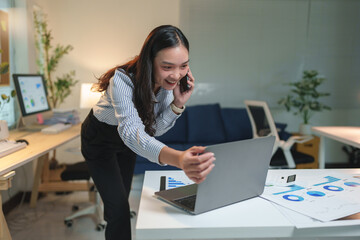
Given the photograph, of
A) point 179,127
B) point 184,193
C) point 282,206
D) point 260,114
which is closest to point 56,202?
point 179,127

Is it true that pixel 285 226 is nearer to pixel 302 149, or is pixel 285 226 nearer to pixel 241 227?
pixel 241 227

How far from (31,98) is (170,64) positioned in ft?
6.74

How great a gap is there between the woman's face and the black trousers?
16.2 inches

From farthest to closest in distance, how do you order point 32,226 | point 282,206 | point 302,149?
1. point 302,149
2. point 32,226
3. point 282,206

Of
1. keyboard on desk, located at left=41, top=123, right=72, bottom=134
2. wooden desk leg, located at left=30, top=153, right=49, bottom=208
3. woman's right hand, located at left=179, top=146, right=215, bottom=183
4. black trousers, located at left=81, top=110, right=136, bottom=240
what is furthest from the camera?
wooden desk leg, located at left=30, top=153, right=49, bottom=208

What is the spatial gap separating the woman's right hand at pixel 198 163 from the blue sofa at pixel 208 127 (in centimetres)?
312

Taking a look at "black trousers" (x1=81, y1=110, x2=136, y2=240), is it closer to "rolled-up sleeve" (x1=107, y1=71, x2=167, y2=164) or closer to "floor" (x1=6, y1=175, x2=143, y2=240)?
"rolled-up sleeve" (x1=107, y1=71, x2=167, y2=164)

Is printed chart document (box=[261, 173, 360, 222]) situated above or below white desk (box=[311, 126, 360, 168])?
above

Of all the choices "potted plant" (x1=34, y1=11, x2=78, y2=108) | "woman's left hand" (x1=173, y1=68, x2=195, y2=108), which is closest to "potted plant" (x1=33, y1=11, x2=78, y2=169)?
"potted plant" (x1=34, y1=11, x2=78, y2=108)

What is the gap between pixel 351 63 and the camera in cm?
483

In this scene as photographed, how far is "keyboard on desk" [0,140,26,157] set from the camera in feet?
6.39

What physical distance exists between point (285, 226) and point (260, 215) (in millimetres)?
99

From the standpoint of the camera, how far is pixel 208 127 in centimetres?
424

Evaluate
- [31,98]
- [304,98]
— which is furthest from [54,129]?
[304,98]
